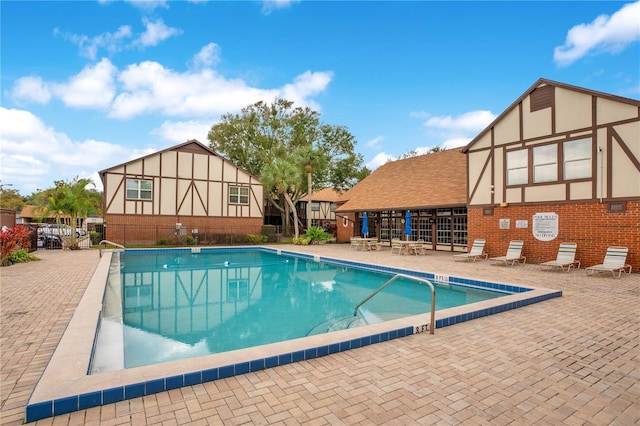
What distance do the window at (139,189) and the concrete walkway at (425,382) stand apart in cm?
1777

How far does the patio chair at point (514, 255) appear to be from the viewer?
12.8 m

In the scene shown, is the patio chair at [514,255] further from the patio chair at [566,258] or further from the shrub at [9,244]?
the shrub at [9,244]

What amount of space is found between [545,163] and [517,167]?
3.30 ft

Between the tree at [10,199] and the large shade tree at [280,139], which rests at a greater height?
the large shade tree at [280,139]

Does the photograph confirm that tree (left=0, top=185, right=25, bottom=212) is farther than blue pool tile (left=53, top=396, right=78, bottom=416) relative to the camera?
Yes

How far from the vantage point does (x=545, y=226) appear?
41.4 feet

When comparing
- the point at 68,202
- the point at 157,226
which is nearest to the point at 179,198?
the point at 157,226

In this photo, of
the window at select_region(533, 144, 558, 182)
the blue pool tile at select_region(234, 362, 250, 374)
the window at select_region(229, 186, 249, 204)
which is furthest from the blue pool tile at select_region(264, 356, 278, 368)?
the window at select_region(229, 186, 249, 204)

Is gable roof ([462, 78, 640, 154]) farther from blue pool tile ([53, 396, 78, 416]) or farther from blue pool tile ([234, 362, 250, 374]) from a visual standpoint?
blue pool tile ([53, 396, 78, 416])

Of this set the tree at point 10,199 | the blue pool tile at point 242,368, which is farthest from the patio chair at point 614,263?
the tree at point 10,199

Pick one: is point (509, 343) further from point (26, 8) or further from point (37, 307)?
point (26, 8)

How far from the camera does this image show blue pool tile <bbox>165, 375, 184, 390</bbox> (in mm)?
3222

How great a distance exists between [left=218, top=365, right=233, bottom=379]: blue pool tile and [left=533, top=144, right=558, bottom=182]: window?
43.0ft

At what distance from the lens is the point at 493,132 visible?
1420 cm
